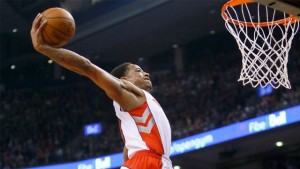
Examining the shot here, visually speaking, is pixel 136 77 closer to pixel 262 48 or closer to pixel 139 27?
pixel 262 48

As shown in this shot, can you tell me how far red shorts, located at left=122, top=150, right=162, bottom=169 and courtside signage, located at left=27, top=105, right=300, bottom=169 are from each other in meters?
10.7

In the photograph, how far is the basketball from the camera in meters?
3.63

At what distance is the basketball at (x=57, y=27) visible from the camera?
11.9 ft

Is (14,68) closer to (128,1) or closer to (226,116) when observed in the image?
(128,1)

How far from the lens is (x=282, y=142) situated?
1597 cm

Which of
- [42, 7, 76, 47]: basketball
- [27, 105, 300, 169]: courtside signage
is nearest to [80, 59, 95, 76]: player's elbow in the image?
[42, 7, 76, 47]: basketball

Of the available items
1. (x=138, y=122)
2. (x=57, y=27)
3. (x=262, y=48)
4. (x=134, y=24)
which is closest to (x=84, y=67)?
(x=57, y=27)

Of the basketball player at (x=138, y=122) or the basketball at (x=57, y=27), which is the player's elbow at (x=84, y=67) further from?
the basketball at (x=57, y=27)

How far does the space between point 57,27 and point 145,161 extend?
0.90 metres

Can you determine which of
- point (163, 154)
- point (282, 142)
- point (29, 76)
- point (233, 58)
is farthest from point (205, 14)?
point (163, 154)

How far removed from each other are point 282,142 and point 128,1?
22.8 feet

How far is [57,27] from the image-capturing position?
12.1ft

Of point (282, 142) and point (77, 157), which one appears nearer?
point (282, 142)

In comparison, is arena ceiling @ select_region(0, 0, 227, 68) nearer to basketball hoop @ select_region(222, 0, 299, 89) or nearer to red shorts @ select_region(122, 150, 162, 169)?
basketball hoop @ select_region(222, 0, 299, 89)
